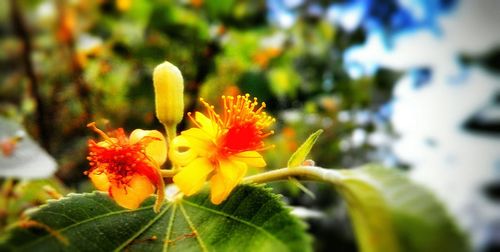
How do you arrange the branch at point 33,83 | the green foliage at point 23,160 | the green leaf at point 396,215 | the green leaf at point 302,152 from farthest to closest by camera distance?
the branch at point 33,83
the green foliage at point 23,160
the green leaf at point 302,152
the green leaf at point 396,215

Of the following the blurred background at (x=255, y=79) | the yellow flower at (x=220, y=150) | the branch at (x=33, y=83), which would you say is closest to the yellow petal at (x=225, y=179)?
the yellow flower at (x=220, y=150)

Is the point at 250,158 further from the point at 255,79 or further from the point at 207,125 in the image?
the point at 255,79

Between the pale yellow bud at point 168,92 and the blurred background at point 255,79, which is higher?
the pale yellow bud at point 168,92

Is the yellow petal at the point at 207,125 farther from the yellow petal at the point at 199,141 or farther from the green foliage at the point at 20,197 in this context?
the green foliage at the point at 20,197

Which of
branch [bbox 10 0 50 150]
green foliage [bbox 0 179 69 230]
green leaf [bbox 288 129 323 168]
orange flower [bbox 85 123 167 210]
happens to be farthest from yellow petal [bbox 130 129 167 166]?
branch [bbox 10 0 50 150]

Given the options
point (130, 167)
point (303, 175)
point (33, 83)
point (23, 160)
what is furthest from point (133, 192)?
point (33, 83)

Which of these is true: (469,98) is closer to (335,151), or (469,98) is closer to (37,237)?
(335,151)

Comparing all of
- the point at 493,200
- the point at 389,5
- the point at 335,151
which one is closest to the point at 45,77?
the point at 335,151
